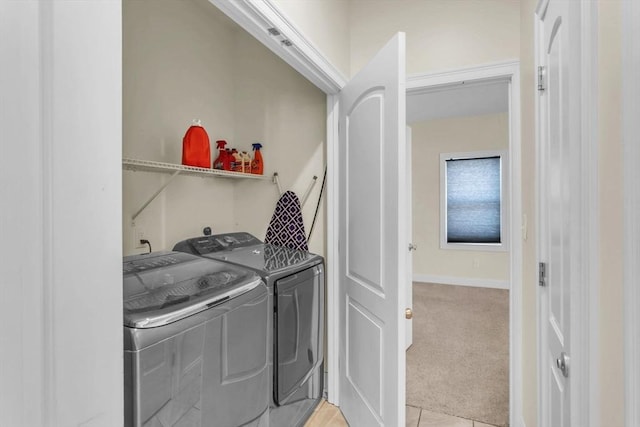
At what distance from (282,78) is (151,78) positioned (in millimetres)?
885

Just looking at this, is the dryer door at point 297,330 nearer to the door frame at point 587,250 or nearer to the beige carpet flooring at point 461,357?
the beige carpet flooring at point 461,357

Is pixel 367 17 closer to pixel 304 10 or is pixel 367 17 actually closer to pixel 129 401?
pixel 304 10

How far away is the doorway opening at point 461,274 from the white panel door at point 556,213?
0.53 metres

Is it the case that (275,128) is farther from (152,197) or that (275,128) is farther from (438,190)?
(438,190)

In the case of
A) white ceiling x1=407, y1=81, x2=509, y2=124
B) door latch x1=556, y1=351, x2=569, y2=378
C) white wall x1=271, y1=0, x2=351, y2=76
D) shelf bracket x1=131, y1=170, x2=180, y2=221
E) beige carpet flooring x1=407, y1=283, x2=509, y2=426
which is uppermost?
white ceiling x1=407, y1=81, x2=509, y2=124

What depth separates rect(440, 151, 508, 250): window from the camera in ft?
16.7

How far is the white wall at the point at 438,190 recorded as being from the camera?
5055mm

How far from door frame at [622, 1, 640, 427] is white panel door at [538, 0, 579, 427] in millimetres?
267

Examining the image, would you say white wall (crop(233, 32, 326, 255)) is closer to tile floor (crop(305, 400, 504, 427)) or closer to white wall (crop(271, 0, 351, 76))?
white wall (crop(271, 0, 351, 76))

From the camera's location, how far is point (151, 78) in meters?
1.95

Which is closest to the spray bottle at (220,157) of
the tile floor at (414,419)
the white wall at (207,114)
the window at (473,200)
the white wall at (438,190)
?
the white wall at (207,114)

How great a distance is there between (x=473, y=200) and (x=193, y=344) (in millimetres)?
5160

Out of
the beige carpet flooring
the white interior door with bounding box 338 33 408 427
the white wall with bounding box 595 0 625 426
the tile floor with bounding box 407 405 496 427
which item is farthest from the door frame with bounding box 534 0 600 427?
the beige carpet flooring


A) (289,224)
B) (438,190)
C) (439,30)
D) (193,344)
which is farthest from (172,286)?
(438,190)
